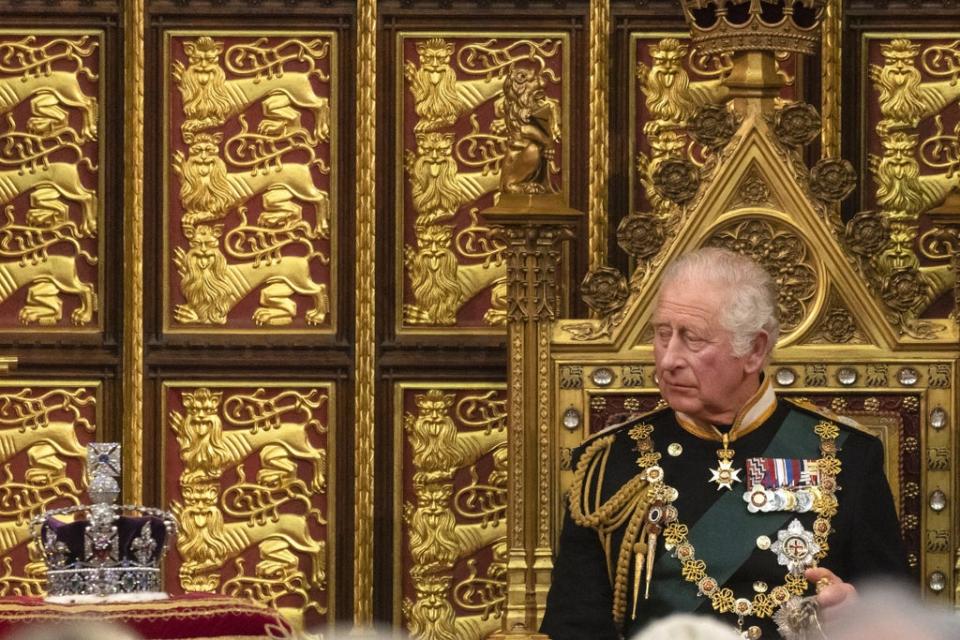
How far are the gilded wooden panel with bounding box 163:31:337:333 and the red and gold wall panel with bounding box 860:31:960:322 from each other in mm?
1780

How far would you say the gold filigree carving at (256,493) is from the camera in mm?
6387

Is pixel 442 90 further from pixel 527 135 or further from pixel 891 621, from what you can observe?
pixel 891 621

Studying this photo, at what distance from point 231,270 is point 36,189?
698mm

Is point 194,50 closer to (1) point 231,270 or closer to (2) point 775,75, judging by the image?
(1) point 231,270

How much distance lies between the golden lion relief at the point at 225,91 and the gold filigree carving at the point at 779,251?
148 cm

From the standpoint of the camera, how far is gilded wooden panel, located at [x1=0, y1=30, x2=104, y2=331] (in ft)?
20.9

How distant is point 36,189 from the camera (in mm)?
6375

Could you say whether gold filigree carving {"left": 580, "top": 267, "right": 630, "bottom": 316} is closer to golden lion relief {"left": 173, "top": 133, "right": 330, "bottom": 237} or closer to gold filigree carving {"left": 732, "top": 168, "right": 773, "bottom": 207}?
gold filigree carving {"left": 732, "top": 168, "right": 773, "bottom": 207}

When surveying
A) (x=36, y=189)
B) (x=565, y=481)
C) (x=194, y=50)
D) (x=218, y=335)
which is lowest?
(x=565, y=481)

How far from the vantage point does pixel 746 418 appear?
4.98 m

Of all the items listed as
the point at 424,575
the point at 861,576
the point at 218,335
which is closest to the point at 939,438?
the point at 861,576

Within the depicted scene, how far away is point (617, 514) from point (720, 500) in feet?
0.88

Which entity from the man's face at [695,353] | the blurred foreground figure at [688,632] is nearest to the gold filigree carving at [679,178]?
the man's face at [695,353]

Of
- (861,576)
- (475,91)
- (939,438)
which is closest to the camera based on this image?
(861,576)
